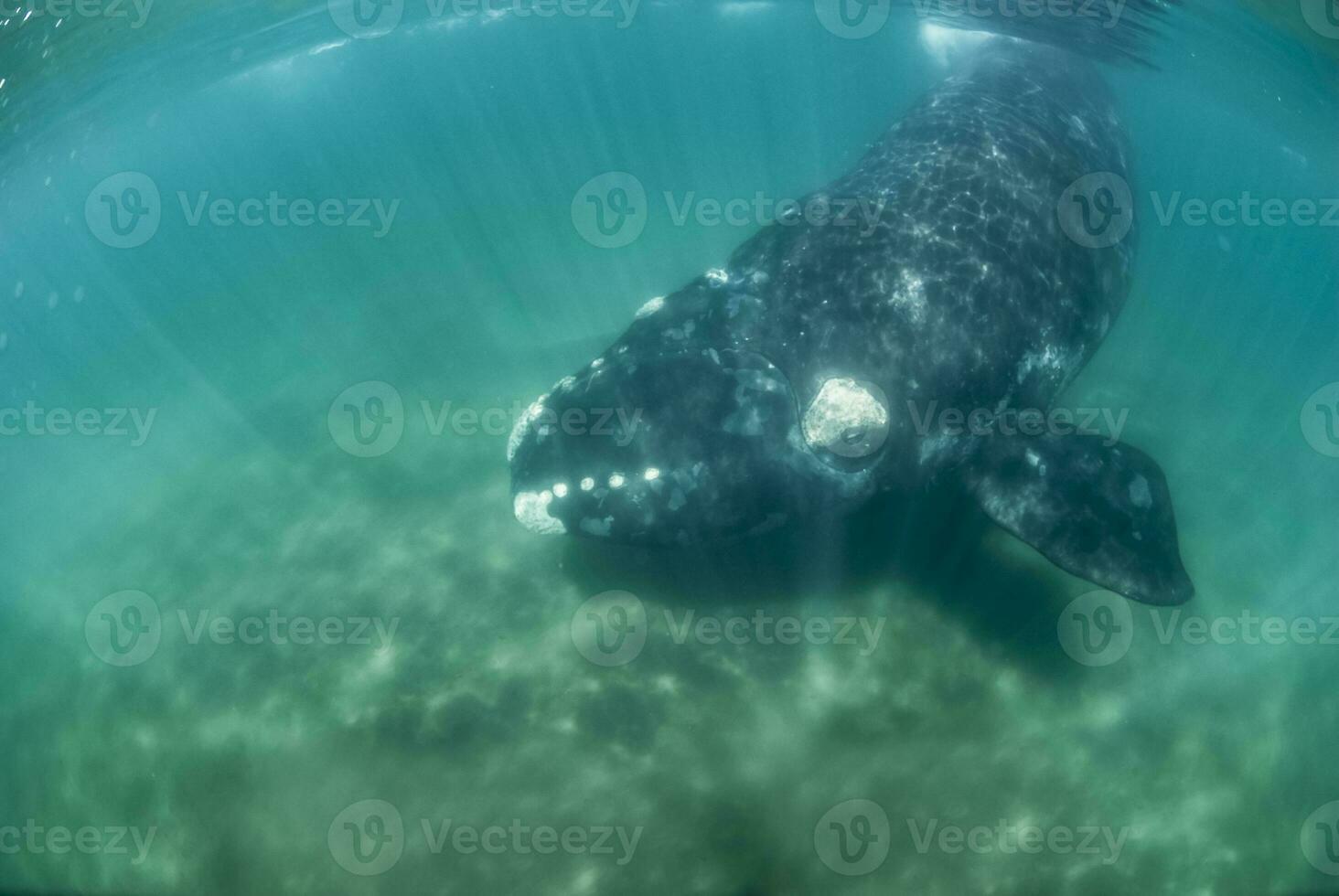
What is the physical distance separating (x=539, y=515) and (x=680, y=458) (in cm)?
202

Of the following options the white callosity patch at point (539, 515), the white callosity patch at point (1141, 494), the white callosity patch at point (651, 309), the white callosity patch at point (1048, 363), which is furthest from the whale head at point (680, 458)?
the white callosity patch at point (1141, 494)

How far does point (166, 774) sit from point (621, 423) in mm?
8087

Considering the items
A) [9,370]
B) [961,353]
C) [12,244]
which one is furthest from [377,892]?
[9,370]

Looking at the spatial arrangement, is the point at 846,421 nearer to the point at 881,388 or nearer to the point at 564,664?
the point at 881,388

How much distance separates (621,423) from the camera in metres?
9.61

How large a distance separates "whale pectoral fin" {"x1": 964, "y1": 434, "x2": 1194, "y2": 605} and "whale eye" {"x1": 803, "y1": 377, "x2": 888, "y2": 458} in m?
1.82

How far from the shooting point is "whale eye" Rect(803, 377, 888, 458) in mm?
9586

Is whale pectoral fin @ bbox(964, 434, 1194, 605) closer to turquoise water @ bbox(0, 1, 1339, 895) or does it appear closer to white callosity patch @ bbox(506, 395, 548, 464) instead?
turquoise water @ bbox(0, 1, 1339, 895)

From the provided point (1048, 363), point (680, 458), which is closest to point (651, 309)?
point (680, 458)

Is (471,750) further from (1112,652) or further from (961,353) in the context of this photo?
(1112,652)

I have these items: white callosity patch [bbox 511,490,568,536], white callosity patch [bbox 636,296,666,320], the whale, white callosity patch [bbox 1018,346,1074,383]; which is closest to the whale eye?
the whale

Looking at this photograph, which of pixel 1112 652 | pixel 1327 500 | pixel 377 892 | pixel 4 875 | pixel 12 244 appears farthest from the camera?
pixel 12 244

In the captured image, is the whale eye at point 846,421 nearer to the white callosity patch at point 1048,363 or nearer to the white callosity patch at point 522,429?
the white callosity patch at point 1048,363

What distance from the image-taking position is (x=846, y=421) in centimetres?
956
